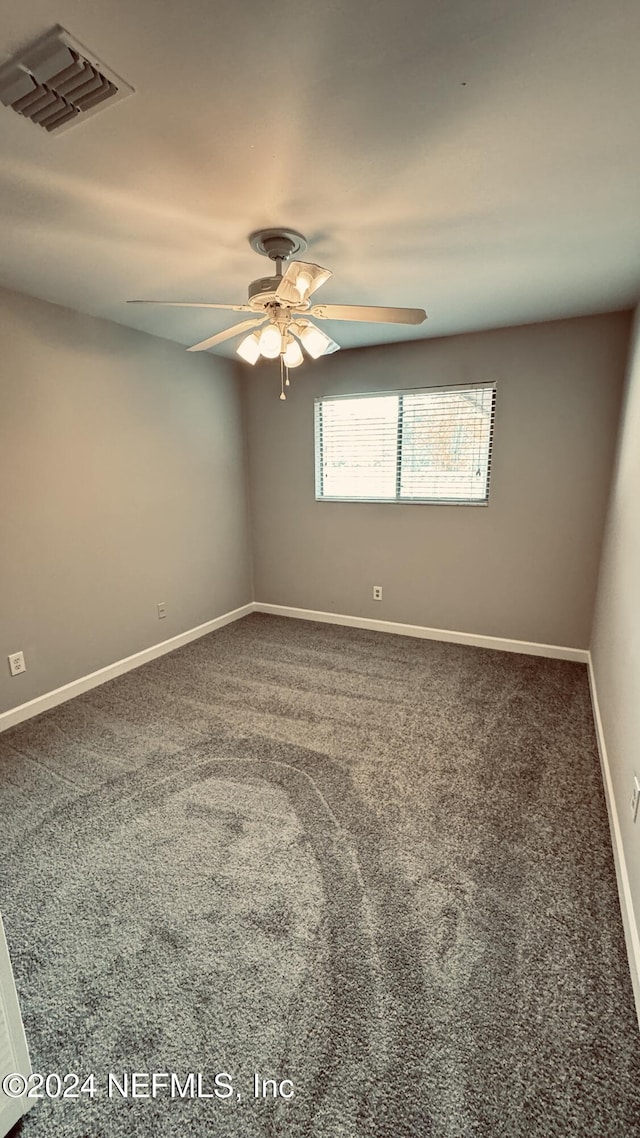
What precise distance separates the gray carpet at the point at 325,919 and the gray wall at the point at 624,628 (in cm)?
21

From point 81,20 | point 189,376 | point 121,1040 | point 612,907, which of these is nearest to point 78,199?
point 81,20

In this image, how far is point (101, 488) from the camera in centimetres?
301

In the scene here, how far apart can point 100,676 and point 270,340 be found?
7.88ft

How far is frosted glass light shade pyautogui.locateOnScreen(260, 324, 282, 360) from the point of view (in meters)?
1.93

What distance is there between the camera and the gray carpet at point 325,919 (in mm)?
1054

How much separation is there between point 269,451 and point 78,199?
103 inches

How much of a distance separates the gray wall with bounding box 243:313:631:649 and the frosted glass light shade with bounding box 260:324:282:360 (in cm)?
184

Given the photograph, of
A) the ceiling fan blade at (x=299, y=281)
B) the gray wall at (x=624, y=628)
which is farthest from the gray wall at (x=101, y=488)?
the gray wall at (x=624, y=628)

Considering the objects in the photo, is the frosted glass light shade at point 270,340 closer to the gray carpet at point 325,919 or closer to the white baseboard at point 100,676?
the gray carpet at point 325,919

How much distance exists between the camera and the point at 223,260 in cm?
208

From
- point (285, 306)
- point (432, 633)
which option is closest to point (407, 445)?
point (432, 633)

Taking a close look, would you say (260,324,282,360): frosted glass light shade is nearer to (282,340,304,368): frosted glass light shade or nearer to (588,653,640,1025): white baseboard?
(282,340,304,368): frosted glass light shade

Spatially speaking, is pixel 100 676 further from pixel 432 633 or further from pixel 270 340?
pixel 432 633

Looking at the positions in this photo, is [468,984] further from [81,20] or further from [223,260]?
[223,260]
